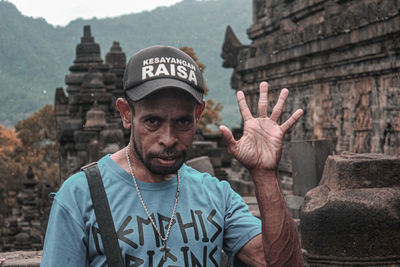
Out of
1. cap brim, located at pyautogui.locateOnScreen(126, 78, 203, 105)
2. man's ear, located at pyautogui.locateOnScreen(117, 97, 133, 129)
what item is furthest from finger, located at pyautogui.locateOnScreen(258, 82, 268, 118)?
man's ear, located at pyautogui.locateOnScreen(117, 97, 133, 129)

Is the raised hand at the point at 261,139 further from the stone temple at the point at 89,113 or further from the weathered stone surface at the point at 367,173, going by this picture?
the stone temple at the point at 89,113

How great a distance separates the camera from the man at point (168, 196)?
2115 millimetres

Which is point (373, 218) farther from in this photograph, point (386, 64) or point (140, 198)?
point (386, 64)

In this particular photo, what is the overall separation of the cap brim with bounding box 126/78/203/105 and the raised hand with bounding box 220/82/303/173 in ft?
0.66

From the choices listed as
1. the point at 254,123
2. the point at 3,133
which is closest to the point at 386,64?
the point at 254,123

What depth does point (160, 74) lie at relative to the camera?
2.20m

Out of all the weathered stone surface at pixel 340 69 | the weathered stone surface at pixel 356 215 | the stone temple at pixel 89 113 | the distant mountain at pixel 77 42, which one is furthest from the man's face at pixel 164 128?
the distant mountain at pixel 77 42

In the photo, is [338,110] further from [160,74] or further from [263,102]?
[160,74]

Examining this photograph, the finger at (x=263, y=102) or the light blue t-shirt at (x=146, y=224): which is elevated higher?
Answer: the finger at (x=263, y=102)

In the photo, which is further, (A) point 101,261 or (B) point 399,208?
(B) point 399,208

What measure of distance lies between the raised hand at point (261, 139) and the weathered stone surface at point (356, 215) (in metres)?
1.71

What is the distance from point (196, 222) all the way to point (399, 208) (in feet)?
6.60

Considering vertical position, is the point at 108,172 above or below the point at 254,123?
below

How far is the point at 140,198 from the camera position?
2197mm
